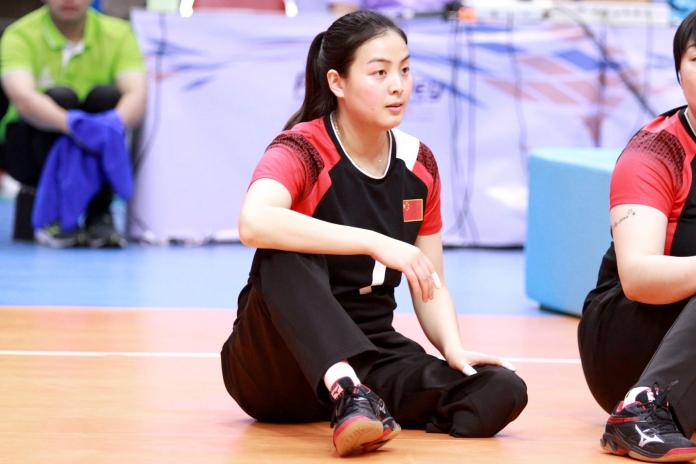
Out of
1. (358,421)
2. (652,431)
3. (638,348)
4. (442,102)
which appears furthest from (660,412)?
(442,102)

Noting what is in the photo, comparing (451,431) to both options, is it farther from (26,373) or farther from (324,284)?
(26,373)

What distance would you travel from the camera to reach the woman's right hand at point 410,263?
2180mm

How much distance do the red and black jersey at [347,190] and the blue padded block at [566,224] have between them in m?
1.50

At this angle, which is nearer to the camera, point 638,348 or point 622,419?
point 622,419

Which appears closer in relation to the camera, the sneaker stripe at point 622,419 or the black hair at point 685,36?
the sneaker stripe at point 622,419

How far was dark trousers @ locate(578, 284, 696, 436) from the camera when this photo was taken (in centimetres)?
218

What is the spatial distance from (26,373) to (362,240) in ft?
3.55

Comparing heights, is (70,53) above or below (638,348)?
above

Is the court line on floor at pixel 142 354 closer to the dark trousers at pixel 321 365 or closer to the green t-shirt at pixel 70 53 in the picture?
the dark trousers at pixel 321 365

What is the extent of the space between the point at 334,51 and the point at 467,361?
64 cm

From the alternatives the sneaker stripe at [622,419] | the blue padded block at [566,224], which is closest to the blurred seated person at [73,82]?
the blue padded block at [566,224]

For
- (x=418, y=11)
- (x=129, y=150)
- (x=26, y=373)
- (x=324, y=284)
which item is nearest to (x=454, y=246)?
(x=418, y=11)

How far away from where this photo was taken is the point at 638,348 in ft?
7.88

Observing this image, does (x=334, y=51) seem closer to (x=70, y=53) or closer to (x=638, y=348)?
(x=638, y=348)
